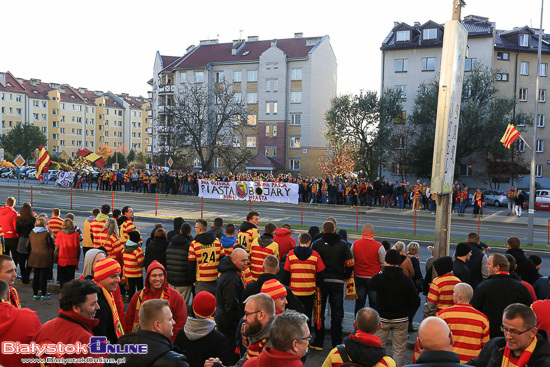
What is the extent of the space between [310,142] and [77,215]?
39406 millimetres

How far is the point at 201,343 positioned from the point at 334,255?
13.1 ft

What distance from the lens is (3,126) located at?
103 metres

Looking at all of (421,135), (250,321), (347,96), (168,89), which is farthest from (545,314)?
(168,89)

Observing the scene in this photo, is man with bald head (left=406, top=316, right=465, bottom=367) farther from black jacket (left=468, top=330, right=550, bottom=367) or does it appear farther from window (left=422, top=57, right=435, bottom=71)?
window (left=422, top=57, right=435, bottom=71)

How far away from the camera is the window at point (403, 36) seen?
172 ft

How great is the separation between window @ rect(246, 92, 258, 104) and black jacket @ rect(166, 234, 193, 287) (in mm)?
57374

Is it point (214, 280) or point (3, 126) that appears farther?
point (3, 126)

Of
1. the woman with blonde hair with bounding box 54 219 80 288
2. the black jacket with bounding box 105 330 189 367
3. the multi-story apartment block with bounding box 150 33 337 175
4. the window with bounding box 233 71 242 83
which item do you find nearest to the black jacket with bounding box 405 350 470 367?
the black jacket with bounding box 105 330 189 367

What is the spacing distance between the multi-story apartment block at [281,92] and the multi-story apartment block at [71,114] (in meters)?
50.6

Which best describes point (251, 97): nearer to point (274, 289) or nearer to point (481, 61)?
point (481, 61)

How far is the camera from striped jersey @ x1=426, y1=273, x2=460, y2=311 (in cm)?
684

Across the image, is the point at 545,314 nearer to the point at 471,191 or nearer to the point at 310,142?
the point at 471,191

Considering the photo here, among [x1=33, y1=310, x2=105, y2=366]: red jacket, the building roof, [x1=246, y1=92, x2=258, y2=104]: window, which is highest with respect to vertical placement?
the building roof

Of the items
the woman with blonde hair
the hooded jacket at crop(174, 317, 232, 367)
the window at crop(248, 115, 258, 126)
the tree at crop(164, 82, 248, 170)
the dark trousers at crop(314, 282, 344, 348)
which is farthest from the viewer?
the window at crop(248, 115, 258, 126)
